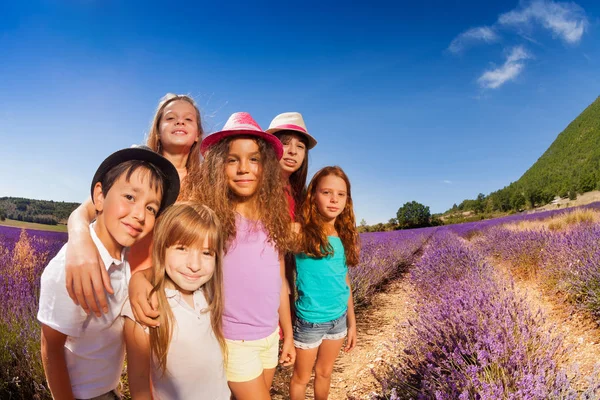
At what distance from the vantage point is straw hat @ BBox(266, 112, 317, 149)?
2.07m

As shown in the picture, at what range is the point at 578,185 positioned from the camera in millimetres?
43312

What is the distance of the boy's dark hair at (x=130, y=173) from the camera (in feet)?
3.53

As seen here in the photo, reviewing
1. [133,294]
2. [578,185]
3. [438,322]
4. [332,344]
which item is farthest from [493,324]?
[578,185]

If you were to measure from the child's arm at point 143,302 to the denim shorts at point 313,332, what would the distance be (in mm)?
979

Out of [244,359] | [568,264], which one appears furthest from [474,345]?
[568,264]

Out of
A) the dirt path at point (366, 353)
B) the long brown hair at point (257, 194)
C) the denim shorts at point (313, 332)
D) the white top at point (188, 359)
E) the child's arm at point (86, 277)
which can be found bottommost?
the dirt path at point (366, 353)

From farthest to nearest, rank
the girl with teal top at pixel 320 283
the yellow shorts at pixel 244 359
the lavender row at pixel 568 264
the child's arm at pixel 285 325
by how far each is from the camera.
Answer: the lavender row at pixel 568 264
the girl with teal top at pixel 320 283
the child's arm at pixel 285 325
the yellow shorts at pixel 244 359

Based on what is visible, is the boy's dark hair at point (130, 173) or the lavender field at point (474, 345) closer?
→ the boy's dark hair at point (130, 173)

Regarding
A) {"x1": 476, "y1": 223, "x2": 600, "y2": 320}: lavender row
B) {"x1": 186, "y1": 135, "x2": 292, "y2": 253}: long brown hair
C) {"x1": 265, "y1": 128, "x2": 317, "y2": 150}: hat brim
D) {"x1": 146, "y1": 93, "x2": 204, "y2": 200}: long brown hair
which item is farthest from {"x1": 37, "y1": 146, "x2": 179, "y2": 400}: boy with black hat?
{"x1": 476, "y1": 223, "x2": 600, "y2": 320}: lavender row

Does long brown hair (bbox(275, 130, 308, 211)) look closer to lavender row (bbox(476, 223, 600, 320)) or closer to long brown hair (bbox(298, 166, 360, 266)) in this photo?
long brown hair (bbox(298, 166, 360, 266))

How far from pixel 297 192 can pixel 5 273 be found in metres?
4.11

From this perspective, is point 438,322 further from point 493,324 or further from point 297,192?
point 297,192

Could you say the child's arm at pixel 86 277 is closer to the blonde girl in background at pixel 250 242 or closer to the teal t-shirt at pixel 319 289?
the blonde girl in background at pixel 250 242

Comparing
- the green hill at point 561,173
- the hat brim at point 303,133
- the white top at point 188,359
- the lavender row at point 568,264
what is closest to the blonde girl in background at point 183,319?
the white top at point 188,359
